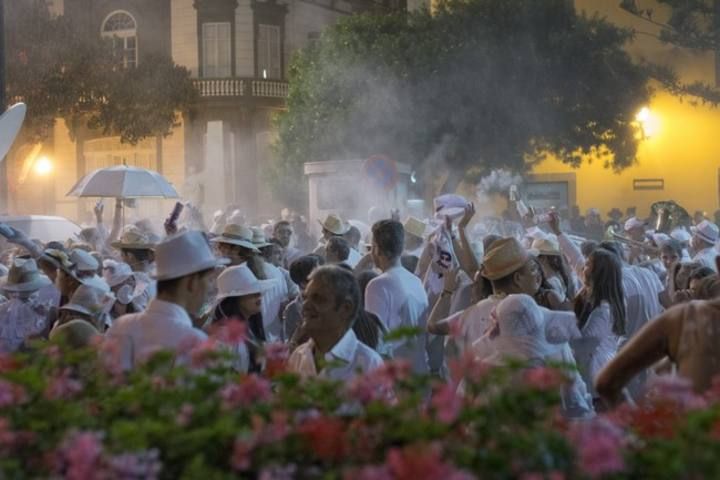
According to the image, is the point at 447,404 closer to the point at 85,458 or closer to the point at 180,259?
the point at 85,458

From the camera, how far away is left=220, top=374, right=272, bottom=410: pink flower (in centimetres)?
351

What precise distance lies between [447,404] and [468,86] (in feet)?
106

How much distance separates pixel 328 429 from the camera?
311 cm

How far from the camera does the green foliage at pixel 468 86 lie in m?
34.9

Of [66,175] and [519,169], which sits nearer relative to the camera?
[519,169]

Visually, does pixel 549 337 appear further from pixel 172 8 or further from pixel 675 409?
pixel 172 8

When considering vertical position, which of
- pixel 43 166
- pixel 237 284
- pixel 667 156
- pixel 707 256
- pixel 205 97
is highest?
pixel 205 97

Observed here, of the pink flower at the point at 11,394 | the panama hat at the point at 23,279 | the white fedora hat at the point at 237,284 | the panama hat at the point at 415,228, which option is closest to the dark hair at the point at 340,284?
the white fedora hat at the point at 237,284

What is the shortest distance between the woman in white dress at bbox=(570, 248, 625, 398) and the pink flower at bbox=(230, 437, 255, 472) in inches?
198

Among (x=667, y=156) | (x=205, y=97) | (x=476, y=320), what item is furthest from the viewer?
(x=205, y=97)

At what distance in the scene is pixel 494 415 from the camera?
3.27 metres

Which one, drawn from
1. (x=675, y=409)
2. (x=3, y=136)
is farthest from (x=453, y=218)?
(x=675, y=409)

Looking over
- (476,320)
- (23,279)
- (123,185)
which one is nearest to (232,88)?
(123,185)

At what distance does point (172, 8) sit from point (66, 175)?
7063 millimetres
